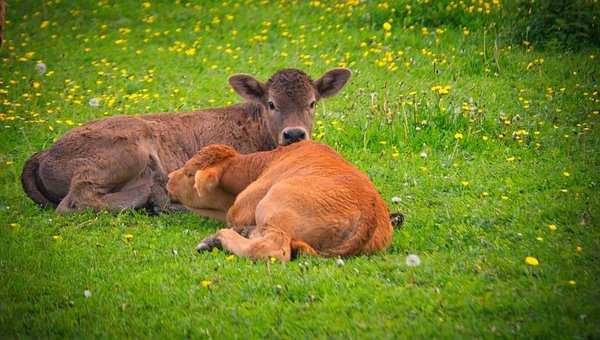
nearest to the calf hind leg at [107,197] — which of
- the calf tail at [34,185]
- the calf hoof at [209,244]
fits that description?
the calf tail at [34,185]

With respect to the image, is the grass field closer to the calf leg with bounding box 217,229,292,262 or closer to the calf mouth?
the calf leg with bounding box 217,229,292,262

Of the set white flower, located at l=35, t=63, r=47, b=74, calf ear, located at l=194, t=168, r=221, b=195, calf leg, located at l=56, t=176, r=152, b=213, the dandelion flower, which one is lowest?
white flower, located at l=35, t=63, r=47, b=74

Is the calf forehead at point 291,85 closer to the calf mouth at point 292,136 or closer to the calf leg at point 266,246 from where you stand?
the calf mouth at point 292,136

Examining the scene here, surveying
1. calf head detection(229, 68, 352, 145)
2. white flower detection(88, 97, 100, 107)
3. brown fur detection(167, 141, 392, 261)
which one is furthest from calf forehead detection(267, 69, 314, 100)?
white flower detection(88, 97, 100, 107)

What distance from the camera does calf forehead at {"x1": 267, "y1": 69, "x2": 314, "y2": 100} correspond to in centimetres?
1070

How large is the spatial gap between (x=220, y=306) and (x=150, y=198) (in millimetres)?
3986

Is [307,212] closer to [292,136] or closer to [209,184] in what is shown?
[209,184]

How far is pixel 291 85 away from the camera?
35.2 feet

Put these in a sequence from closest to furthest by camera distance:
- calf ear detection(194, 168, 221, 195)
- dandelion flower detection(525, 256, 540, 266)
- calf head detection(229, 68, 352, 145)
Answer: dandelion flower detection(525, 256, 540, 266)
calf ear detection(194, 168, 221, 195)
calf head detection(229, 68, 352, 145)

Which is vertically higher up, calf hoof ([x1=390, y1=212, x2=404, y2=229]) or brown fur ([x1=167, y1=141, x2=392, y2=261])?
brown fur ([x1=167, y1=141, x2=392, y2=261])

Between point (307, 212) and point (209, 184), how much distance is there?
1.82 metres

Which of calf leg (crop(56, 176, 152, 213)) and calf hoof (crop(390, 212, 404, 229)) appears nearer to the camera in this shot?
calf hoof (crop(390, 212, 404, 229))

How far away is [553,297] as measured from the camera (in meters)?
6.34

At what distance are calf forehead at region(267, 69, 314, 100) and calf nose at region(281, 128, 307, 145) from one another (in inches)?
23.7
